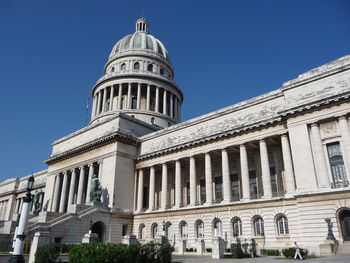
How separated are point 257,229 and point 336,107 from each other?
13.9 metres

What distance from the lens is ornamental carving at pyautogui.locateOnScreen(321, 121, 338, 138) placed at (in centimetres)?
2621

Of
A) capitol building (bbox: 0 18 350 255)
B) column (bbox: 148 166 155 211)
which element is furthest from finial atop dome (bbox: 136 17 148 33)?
column (bbox: 148 166 155 211)

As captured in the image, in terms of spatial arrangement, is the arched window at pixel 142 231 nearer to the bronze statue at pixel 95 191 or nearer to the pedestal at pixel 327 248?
the bronze statue at pixel 95 191

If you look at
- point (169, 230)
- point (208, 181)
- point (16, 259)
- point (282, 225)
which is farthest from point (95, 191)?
point (282, 225)

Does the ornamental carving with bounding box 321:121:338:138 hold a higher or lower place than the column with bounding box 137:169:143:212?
higher

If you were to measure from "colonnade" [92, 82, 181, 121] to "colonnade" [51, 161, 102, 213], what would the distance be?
16.5 m

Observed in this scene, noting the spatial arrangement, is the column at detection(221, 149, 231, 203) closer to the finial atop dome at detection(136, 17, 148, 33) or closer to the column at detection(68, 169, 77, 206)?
the column at detection(68, 169, 77, 206)

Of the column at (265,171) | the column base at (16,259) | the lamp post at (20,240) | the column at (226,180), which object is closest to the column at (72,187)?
the column at (226,180)

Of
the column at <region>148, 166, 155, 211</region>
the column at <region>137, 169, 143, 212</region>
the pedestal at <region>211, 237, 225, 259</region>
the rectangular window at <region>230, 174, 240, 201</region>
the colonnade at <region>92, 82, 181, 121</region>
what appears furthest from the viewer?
the colonnade at <region>92, 82, 181, 121</region>

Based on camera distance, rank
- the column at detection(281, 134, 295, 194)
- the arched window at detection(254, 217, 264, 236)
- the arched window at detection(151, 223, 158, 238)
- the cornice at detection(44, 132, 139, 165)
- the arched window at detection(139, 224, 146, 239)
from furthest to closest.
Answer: the cornice at detection(44, 132, 139, 165) < the arched window at detection(139, 224, 146, 239) < the arched window at detection(151, 223, 158, 238) < the arched window at detection(254, 217, 264, 236) < the column at detection(281, 134, 295, 194)

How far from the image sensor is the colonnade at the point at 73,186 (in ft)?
141

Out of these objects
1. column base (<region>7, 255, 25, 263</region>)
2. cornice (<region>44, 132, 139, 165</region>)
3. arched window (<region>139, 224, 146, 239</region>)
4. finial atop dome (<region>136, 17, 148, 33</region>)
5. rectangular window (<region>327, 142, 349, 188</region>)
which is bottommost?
column base (<region>7, 255, 25, 263</region>)

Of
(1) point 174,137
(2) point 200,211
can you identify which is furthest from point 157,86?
(2) point 200,211

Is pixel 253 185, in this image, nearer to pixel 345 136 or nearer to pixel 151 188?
pixel 345 136
